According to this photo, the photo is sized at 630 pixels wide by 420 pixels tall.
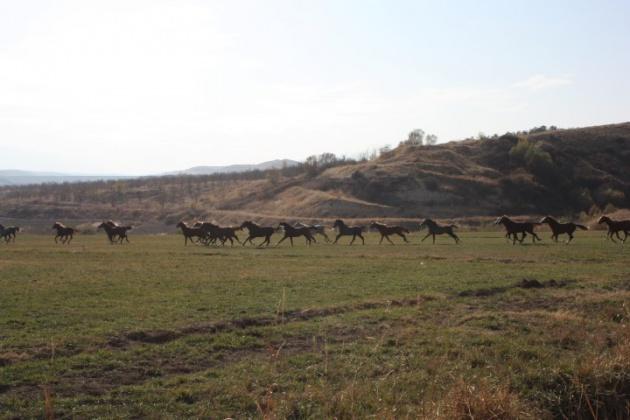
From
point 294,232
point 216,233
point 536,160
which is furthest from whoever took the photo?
point 536,160

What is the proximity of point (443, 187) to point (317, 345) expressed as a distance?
86.7 meters

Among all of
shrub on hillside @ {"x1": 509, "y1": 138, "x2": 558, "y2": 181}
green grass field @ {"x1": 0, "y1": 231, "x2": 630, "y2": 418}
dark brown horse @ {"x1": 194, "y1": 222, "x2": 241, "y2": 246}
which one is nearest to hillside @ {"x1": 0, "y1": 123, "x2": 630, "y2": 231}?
shrub on hillside @ {"x1": 509, "y1": 138, "x2": 558, "y2": 181}

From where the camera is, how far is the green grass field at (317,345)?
8.97 metres

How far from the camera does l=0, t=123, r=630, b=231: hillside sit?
304 feet

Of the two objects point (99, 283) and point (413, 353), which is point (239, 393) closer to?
point (413, 353)

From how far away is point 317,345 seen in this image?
12094 mm

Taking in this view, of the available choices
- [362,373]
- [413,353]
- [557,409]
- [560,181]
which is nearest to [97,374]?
[362,373]

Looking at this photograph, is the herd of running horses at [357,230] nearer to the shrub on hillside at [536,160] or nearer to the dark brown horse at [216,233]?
the dark brown horse at [216,233]

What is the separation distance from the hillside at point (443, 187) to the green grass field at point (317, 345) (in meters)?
66.9

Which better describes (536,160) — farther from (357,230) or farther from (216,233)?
(216,233)

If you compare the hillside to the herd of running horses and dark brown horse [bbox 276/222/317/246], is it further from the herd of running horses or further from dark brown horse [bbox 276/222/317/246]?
dark brown horse [bbox 276/222/317/246]

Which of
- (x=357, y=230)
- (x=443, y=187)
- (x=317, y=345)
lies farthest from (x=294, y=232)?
(x=443, y=187)

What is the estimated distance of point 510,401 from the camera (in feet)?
29.5

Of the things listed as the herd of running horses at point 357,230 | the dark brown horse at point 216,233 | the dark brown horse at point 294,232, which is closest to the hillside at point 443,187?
the herd of running horses at point 357,230
